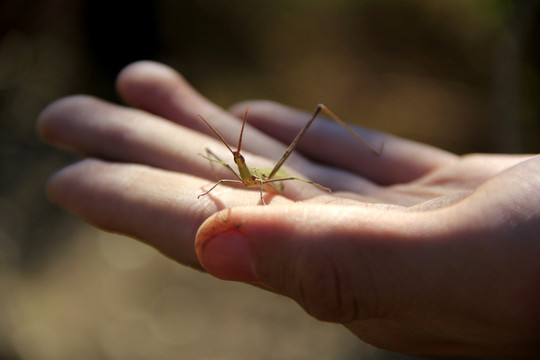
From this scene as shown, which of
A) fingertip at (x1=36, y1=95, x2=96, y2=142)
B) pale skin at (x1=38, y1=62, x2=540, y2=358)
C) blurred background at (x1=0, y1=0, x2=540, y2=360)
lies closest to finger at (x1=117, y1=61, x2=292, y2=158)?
fingertip at (x1=36, y1=95, x2=96, y2=142)

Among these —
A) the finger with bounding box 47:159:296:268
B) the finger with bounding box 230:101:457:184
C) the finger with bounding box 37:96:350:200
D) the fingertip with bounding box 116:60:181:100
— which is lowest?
the finger with bounding box 47:159:296:268

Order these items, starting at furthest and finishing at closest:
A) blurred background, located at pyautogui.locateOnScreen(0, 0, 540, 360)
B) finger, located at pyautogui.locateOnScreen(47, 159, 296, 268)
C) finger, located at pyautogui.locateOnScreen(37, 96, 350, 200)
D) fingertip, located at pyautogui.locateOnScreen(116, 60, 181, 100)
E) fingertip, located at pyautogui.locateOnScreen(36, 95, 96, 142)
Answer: blurred background, located at pyautogui.locateOnScreen(0, 0, 540, 360), fingertip, located at pyautogui.locateOnScreen(116, 60, 181, 100), fingertip, located at pyautogui.locateOnScreen(36, 95, 96, 142), finger, located at pyautogui.locateOnScreen(37, 96, 350, 200), finger, located at pyautogui.locateOnScreen(47, 159, 296, 268)

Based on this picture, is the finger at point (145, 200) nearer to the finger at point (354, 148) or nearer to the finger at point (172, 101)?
the finger at point (172, 101)

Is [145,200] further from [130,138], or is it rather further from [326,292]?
[326,292]

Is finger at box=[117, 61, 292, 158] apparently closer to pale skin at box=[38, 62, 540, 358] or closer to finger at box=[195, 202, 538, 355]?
pale skin at box=[38, 62, 540, 358]

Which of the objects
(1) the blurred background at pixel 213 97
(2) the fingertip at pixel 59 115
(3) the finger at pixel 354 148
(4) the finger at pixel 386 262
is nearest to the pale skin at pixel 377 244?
(4) the finger at pixel 386 262

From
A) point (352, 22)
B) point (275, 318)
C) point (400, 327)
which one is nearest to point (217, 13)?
point (352, 22)

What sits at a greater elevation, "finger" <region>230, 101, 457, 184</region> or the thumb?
"finger" <region>230, 101, 457, 184</region>

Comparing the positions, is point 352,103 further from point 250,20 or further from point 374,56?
point 250,20
